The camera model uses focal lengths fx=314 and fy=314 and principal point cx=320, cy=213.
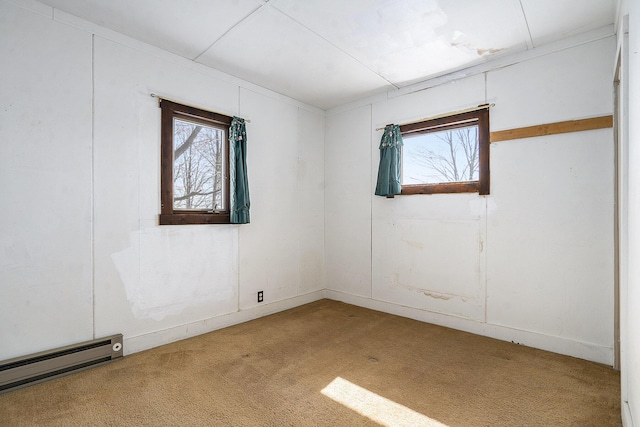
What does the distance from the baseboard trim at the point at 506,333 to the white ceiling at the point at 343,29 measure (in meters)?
2.67

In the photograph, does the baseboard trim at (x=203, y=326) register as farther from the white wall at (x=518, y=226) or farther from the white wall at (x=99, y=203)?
the white wall at (x=518, y=226)

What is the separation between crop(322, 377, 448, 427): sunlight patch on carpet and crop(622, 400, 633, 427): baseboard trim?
3.03 feet

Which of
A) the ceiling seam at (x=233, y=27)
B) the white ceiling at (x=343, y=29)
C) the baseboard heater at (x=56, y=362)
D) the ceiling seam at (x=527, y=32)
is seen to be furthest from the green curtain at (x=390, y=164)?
the baseboard heater at (x=56, y=362)

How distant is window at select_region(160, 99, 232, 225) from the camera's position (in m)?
3.01

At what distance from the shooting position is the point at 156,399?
6.84ft

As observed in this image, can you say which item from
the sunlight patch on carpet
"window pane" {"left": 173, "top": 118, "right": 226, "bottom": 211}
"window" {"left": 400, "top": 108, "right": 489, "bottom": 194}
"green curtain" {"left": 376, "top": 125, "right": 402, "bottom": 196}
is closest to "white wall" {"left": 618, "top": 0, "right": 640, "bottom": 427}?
the sunlight patch on carpet

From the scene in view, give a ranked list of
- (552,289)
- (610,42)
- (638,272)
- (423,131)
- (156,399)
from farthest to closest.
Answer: (423,131), (552,289), (610,42), (156,399), (638,272)

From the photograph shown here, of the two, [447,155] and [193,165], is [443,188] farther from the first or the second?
[193,165]

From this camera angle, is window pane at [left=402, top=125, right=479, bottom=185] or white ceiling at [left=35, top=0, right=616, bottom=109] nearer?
white ceiling at [left=35, top=0, right=616, bottom=109]

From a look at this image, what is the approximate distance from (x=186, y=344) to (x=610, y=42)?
4535mm

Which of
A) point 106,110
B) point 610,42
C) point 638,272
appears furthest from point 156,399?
point 610,42

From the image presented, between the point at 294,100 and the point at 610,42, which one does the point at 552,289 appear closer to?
the point at 610,42

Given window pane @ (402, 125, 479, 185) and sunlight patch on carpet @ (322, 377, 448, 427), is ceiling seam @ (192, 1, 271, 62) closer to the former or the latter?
window pane @ (402, 125, 479, 185)

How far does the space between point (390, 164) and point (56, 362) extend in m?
3.59
